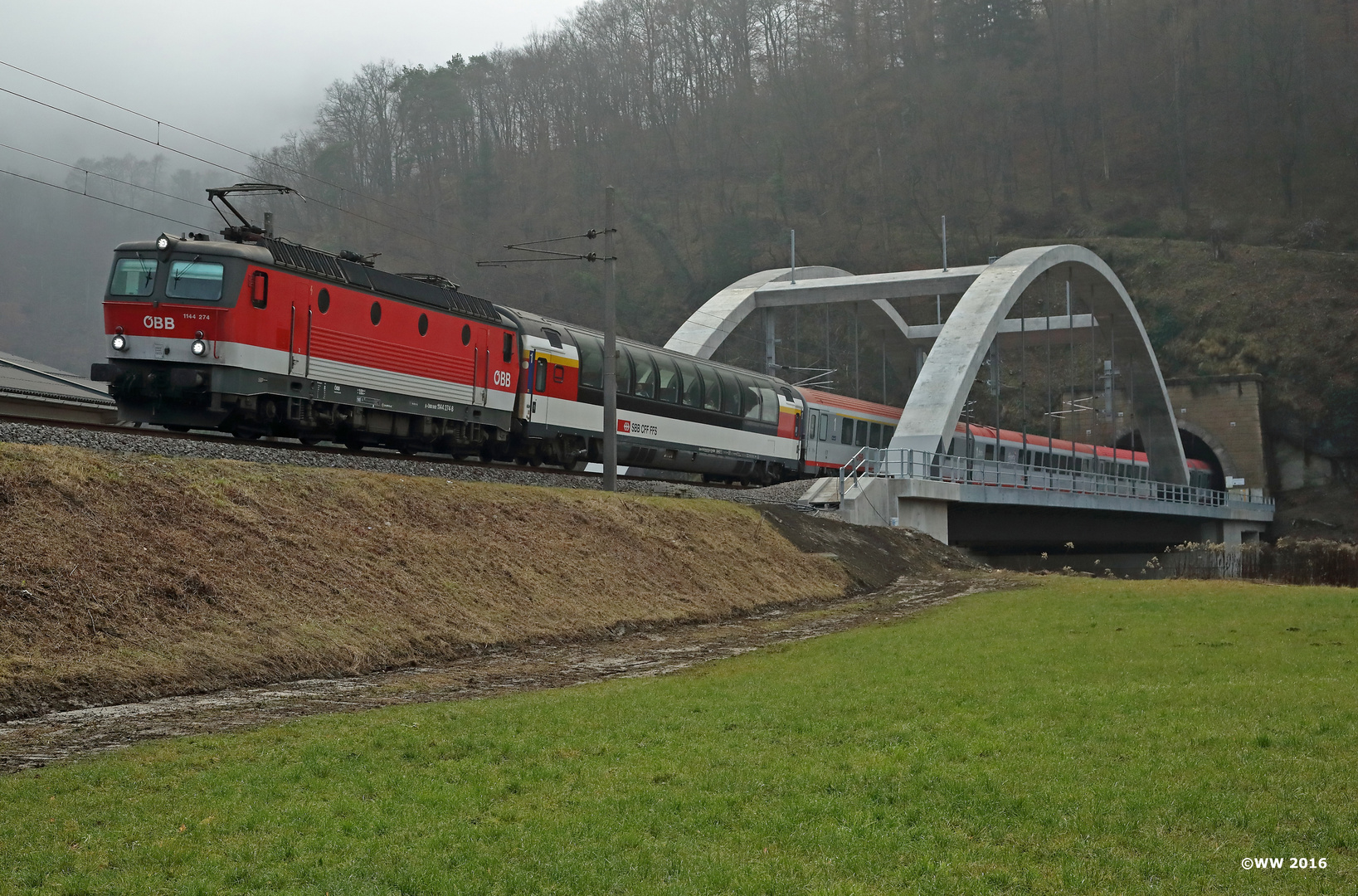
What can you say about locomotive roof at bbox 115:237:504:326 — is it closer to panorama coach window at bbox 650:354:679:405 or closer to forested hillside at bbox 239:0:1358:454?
panorama coach window at bbox 650:354:679:405

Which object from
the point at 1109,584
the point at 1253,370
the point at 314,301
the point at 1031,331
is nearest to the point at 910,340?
the point at 1031,331

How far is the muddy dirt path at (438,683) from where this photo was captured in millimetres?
10250

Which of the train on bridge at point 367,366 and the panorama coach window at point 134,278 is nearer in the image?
the train on bridge at point 367,366

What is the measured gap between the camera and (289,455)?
20.1m

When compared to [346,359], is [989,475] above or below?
below

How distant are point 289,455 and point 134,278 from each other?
399cm

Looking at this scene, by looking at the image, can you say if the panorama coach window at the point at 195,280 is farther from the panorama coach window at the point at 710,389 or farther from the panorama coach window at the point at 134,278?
the panorama coach window at the point at 710,389

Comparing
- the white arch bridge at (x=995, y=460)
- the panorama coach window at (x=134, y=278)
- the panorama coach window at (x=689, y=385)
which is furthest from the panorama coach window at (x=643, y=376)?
the panorama coach window at (x=134, y=278)

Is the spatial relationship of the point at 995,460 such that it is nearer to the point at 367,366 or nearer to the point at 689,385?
the point at 689,385

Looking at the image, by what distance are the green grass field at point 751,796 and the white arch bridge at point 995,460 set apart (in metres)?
24.7

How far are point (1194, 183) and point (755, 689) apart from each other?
82.5 meters

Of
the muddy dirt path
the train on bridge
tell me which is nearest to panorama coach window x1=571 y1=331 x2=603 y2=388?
the train on bridge

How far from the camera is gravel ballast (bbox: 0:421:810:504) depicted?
16625mm

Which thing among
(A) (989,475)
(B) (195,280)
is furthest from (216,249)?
(A) (989,475)
